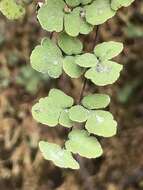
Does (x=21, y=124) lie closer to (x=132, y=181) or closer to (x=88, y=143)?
(x=132, y=181)

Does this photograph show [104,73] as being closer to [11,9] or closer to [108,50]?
[108,50]

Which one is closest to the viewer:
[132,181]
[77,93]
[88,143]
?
[88,143]

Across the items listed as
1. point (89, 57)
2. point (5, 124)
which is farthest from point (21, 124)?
point (89, 57)

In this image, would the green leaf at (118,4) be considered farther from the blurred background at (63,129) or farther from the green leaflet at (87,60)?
the blurred background at (63,129)

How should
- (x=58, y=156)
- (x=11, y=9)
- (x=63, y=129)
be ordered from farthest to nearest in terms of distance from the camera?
(x=63, y=129), (x=11, y=9), (x=58, y=156)

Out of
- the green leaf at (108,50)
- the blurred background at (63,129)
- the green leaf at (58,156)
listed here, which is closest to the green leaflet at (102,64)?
the green leaf at (108,50)

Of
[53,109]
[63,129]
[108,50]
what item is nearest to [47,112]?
[53,109]

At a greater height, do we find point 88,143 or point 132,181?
point 88,143
